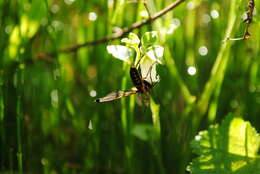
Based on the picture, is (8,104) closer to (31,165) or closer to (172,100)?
(31,165)

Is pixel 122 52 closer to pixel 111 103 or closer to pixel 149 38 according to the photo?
pixel 149 38

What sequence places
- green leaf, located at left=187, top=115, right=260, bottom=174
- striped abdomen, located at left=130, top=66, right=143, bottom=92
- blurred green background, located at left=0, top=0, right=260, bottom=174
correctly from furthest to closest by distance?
blurred green background, located at left=0, top=0, right=260, bottom=174 < green leaf, located at left=187, top=115, right=260, bottom=174 < striped abdomen, located at left=130, top=66, right=143, bottom=92

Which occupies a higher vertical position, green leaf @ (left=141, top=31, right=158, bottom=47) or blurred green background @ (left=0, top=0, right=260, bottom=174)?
green leaf @ (left=141, top=31, right=158, bottom=47)

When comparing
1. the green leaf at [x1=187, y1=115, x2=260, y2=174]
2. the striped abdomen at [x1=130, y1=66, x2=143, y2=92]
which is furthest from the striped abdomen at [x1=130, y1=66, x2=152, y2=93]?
the green leaf at [x1=187, y1=115, x2=260, y2=174]

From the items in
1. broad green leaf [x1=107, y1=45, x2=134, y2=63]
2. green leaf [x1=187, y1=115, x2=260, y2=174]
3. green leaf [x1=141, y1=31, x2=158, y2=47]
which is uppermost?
green leaf [x1=141, y1=31, x2=158, y2=47]

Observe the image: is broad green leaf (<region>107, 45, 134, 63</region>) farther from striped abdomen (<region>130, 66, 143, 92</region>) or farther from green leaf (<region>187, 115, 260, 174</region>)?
green leaf (<region>187, 115, 260, 174</region>)

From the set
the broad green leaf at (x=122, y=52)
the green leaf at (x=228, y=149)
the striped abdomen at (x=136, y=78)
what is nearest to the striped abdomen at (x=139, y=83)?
the striped abdomen at (x=136, y=78)

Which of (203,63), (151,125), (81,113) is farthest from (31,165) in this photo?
(203,63)

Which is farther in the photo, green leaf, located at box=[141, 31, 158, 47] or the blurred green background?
the blurred green background
